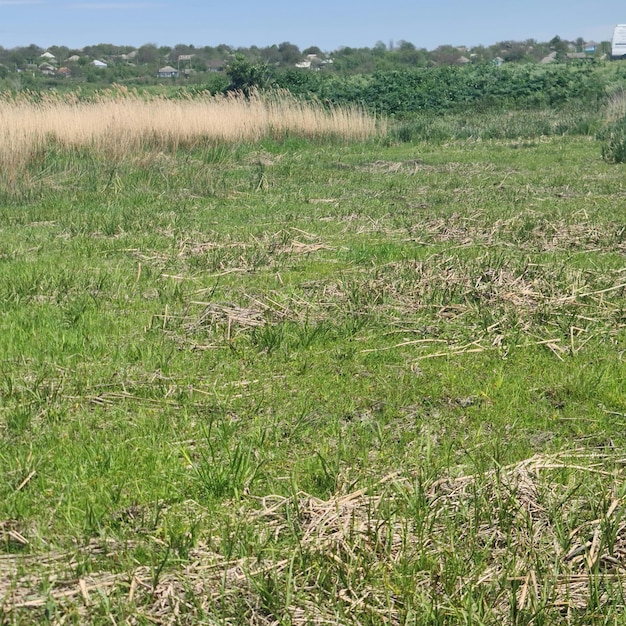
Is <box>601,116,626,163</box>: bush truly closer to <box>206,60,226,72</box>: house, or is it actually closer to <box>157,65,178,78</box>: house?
<box>157,65,178,78</box>: house

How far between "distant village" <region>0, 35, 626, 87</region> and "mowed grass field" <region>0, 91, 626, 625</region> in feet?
158

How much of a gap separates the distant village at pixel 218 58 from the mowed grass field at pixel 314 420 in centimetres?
4810

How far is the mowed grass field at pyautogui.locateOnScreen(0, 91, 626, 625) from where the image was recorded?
2.65 meters

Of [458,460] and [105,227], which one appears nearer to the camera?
[458,460]

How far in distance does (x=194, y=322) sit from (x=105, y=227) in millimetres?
3843

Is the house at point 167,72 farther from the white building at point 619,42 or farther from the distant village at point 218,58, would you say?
the white building at point 619,42

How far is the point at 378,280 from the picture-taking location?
6438 millimetres

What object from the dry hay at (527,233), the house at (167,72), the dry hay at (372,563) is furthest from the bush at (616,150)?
the house at (167,72)

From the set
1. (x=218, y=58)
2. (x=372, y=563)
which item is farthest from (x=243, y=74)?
(x=218, y=58)

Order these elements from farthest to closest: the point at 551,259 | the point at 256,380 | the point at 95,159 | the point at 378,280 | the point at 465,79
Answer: the point at 465,79
the point at 95,159
the point at 551,259
the point at 378,280
the point at 256,380

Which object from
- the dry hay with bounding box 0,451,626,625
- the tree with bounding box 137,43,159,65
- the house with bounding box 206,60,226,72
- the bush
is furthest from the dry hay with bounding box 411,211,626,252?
the tree with bounding box 137,43,159,65

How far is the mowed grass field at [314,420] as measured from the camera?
2.65m

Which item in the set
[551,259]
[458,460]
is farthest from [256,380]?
[551,259]

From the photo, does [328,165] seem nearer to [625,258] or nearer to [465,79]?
[625,258]
